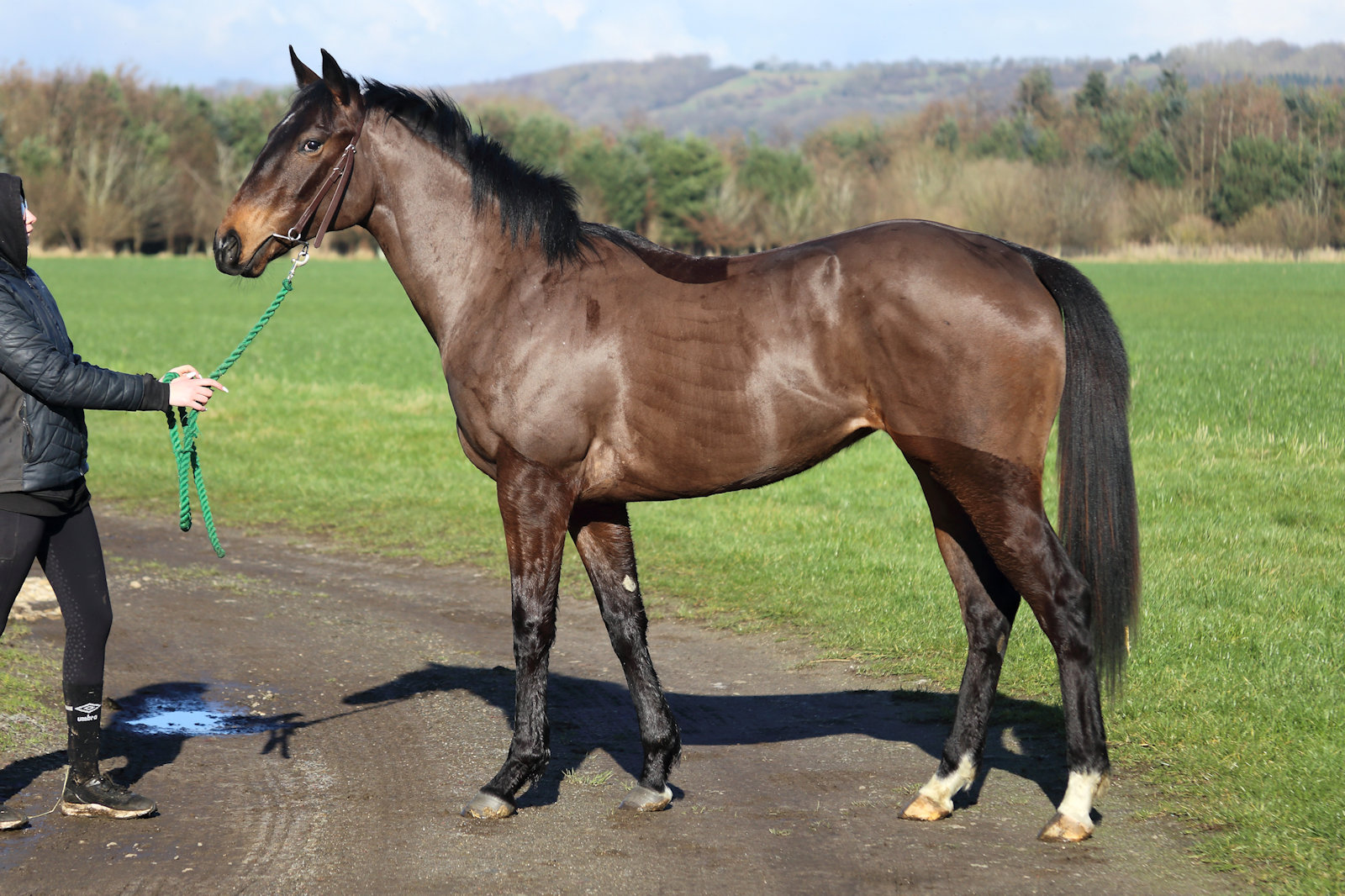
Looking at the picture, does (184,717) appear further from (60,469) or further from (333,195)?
(333,195)

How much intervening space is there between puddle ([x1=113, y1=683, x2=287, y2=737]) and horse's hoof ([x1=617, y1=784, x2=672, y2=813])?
193 centimetres

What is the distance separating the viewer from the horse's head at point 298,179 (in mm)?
4383

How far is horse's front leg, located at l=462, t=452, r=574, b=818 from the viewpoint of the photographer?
4.24 meters

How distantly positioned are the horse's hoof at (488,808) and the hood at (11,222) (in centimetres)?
249

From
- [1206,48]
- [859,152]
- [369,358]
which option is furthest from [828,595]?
[1206,48]

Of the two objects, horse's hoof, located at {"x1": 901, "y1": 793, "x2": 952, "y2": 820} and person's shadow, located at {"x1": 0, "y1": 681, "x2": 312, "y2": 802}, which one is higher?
horse's hoof, located at {"x1": 901, "y1": 793, "x2": 952, "y2": 820}

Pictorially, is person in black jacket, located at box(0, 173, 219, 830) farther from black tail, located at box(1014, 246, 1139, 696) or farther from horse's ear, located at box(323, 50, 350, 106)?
black tail, located at box(1014, 246, 1139, 696)

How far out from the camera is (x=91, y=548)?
4.33 metres

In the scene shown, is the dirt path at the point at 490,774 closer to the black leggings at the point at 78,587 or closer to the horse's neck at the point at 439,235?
the black leggings at the point at 78,587

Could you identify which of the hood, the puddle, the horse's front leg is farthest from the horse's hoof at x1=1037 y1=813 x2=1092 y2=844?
the hood

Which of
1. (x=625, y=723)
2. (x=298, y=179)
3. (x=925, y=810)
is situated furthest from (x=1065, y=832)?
(x=298, y=179)

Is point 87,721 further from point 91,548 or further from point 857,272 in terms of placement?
point 857,272

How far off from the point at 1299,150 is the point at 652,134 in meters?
44.6

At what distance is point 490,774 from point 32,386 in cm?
224
